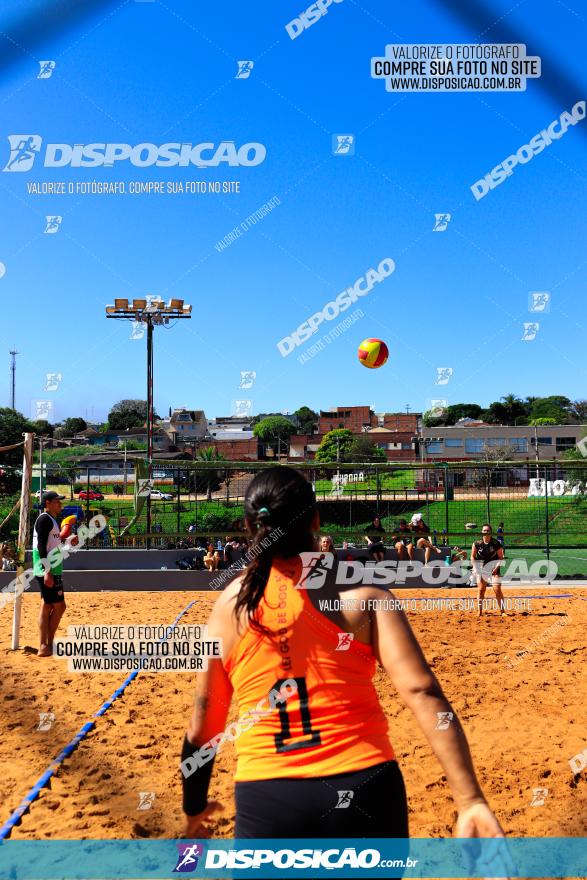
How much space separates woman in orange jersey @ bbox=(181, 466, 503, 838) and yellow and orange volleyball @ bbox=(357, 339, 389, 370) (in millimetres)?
10184

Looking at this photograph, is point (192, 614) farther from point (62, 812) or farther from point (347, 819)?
point (347, 819)

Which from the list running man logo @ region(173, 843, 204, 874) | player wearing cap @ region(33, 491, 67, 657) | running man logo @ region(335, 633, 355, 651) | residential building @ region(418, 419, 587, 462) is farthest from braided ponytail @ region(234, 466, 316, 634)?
residential building @ region(418, 419, 587, 462)

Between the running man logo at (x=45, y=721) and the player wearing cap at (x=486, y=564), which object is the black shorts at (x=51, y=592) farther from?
the player wearing cap at (x=486, y=564)

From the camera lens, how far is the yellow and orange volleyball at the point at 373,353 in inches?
474

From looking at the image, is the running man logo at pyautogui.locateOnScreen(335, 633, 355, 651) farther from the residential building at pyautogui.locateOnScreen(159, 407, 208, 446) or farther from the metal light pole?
the residential building at pyautogui.locateOnScreen(159, 407, 208, 446)

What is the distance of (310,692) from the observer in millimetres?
1798

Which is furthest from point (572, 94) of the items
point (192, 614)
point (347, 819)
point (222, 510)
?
point (222, 510)

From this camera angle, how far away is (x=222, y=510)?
16.3 meters

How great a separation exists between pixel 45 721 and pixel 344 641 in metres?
5.20

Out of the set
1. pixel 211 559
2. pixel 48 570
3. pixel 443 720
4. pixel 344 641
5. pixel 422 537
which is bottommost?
pixel 211 559

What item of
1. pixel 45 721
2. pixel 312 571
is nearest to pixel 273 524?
pixel 312 571

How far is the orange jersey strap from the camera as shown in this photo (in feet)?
5.73

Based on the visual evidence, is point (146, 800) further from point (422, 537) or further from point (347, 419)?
point (347, 419)

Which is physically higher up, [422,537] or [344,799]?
[344,799]
